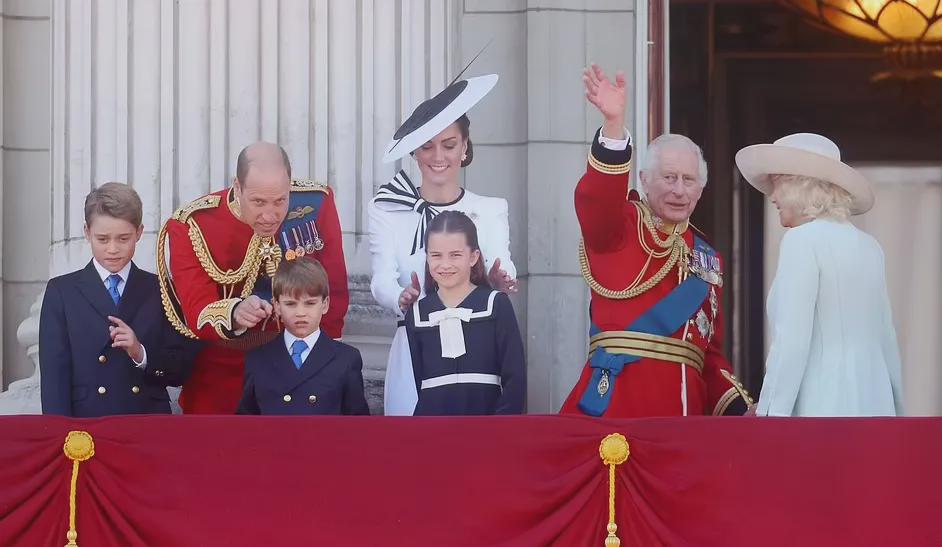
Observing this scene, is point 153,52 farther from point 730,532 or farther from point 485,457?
point 730,532

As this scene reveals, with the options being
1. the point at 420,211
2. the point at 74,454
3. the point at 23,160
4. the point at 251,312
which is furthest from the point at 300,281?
the point at 23,160

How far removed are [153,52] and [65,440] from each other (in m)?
2.16

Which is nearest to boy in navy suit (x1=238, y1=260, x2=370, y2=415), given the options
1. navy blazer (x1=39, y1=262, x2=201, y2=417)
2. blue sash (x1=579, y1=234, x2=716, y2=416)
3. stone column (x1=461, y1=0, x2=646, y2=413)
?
navy blazer (x1=39, y1=262, x2=201, y2=417)

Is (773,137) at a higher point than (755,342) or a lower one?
higher

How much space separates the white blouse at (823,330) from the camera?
6.75m

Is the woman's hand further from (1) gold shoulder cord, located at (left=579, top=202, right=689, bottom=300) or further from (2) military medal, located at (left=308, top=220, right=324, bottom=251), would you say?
(2) military medal, located at (left=308, top=220, right=324, bottom=251)

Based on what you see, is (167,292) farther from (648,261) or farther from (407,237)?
(648,261)

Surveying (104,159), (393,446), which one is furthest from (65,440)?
(104,159)

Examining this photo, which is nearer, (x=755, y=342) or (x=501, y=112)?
(x=501, y=112)

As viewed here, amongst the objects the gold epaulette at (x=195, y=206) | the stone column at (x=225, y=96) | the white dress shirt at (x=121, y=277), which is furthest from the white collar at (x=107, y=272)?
the stone column at (x=225, y=96)

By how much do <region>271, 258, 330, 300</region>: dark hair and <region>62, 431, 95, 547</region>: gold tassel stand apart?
79 cm

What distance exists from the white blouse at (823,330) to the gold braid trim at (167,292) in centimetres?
189

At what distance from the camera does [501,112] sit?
8.70 meters

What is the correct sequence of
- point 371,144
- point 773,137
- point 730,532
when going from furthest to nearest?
1. point 773,137
2. point 371,144
3. point 730,532
